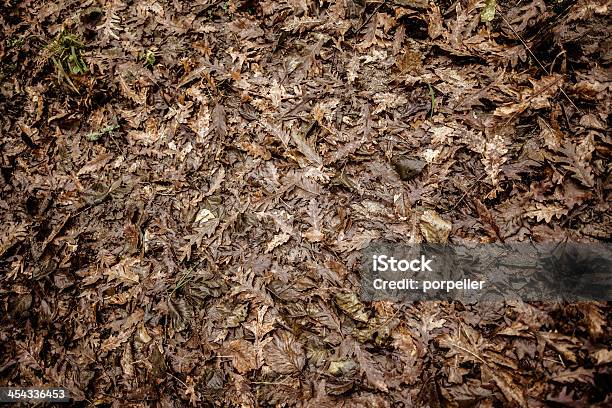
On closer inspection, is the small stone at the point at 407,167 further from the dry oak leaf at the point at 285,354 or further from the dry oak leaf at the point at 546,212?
the dry oak leaf at the point at 285,354

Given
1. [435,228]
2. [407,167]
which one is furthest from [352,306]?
[407,167]

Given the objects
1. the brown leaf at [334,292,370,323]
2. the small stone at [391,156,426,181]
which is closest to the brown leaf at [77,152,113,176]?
the brown leaf at [334,292,370,323]

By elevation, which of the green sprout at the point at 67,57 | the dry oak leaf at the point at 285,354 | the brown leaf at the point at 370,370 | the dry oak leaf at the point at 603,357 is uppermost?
the green sprout at the point at 67,57

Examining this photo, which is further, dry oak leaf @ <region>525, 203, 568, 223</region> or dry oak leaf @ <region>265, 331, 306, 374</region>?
dry oak leaf @ <region>265, 331, 306, 374</region>

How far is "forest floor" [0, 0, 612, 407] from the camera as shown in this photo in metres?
2.49

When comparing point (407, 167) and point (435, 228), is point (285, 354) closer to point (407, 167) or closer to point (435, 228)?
point (435, 228)

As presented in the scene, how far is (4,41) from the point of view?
384 centimetres

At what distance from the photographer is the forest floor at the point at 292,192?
2492 millimetres

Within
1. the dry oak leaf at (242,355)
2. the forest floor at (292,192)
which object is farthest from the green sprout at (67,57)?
the dry oak leaf at (242,355)

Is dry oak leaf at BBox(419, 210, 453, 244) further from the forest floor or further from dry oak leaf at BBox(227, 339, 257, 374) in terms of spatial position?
dry oak leaf at BBox(227, 339, 257, 374)

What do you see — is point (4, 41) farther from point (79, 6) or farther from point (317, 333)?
point (317, 333)

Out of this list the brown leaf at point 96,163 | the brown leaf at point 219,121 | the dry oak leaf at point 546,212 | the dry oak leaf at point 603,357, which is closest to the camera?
the dry oak leaf at point 603,357

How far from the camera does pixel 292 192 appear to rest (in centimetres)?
299

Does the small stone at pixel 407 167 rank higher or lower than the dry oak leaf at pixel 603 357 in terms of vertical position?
higher
